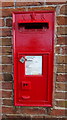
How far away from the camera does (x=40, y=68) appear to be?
1585 millimetres

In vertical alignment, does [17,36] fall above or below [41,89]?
above

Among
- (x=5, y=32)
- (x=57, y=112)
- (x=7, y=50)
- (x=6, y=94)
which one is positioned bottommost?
(x=57, y=112)

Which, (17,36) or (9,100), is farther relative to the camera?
(9,100)

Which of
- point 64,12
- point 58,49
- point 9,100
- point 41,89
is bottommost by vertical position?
point 9,100

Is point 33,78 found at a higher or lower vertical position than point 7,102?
higher

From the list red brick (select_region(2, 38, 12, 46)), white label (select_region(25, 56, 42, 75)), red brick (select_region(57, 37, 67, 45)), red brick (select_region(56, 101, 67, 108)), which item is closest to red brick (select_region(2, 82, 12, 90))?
white label (select_region(25, 56, 42, 75))

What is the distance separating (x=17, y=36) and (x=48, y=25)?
301 mm

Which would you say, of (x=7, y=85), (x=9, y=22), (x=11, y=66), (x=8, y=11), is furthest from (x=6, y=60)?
(x=8, y=11)

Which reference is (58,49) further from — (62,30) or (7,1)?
(7,1)

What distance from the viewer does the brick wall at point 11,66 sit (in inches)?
61.6

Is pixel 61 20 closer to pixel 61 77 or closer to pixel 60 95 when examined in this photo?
pixel 61 77

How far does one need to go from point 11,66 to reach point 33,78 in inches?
9.7

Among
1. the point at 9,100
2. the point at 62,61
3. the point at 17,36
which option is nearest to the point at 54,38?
the point at 62,61

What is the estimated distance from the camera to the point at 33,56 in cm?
157
